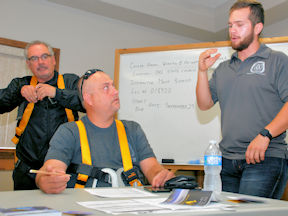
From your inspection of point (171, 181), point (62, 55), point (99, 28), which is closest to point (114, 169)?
point (171, 181)

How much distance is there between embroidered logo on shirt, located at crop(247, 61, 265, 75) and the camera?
5.67 feet

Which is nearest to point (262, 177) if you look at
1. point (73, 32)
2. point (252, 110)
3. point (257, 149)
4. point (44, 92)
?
point (257, 149)

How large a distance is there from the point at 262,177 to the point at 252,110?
0.34 metres

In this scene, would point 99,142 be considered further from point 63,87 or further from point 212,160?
point 63,87

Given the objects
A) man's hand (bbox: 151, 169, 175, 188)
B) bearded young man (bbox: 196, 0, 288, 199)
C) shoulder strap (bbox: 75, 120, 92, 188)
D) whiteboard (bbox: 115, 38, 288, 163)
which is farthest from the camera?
whiteboard (bbox: 115, 38, 288, 163)

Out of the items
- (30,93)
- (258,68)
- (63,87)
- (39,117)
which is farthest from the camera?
(63,87)

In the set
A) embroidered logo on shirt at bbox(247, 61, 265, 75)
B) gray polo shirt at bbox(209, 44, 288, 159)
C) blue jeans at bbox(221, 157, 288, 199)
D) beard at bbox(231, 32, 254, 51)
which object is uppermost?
beard at bbox(231, 32, 254, 51)

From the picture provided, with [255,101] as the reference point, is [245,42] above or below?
above

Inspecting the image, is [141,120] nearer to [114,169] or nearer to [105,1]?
[105,1]

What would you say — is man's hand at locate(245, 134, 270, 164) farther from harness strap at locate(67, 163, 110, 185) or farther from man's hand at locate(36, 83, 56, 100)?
man's hand at locate(36, 83, 56, 100)

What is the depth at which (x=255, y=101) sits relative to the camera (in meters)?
1.71

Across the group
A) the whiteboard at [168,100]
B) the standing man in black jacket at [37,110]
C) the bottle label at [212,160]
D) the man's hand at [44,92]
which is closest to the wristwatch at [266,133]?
the bottle label at [212,160]

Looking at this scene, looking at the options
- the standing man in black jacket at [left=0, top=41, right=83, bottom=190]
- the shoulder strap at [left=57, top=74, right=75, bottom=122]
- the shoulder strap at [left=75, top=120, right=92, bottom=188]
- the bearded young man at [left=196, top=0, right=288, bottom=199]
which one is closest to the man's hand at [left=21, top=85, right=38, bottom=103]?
the standing man in black jacket at [left=0, top=41, right=83, bottom=190]

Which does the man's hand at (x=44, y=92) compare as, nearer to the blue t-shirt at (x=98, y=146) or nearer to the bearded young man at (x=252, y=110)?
the blue t-shirt at (x=98, y=146)
